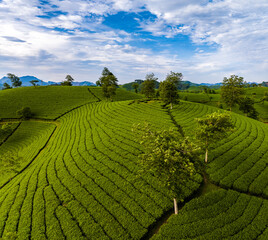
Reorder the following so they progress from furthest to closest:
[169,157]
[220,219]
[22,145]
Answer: [22,145] → [220,219] → [169,157]

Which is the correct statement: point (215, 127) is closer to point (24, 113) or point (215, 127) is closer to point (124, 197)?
point (124, 197)

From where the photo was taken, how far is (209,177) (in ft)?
62.7

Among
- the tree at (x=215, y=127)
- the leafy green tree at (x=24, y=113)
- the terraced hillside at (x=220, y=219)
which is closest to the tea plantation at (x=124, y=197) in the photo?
the terraced hillside at (x=220, y=219)

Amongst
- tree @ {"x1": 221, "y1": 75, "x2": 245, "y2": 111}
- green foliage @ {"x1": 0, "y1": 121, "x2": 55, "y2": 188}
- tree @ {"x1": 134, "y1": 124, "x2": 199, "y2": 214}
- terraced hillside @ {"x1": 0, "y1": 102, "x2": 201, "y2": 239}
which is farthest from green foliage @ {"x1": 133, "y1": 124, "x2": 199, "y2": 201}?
tree @ {"x1": 221, "y1": 75, "x2": 245, "y2": 111}

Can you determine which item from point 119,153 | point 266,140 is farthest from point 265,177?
point 119,153

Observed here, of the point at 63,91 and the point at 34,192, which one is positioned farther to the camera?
the point at 63,91

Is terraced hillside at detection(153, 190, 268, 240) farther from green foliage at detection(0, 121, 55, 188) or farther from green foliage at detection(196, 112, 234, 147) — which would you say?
green foliage at detection(0, 121, 55, 188)

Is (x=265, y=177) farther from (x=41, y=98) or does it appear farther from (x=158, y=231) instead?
(x=41, y=98)

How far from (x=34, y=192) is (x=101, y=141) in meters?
14.6

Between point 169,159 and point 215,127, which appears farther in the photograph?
point 215,127

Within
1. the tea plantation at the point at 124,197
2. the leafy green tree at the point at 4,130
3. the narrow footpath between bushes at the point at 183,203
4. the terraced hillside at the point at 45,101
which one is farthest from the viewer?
the terraced hillside at the point at 45,101

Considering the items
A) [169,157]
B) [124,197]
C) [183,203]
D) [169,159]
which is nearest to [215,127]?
[183,203]

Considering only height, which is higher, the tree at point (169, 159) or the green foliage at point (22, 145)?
the tree at point (169, 159)

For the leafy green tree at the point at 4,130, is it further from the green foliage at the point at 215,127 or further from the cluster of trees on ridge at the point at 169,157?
the green foliage at the point at 215,127
